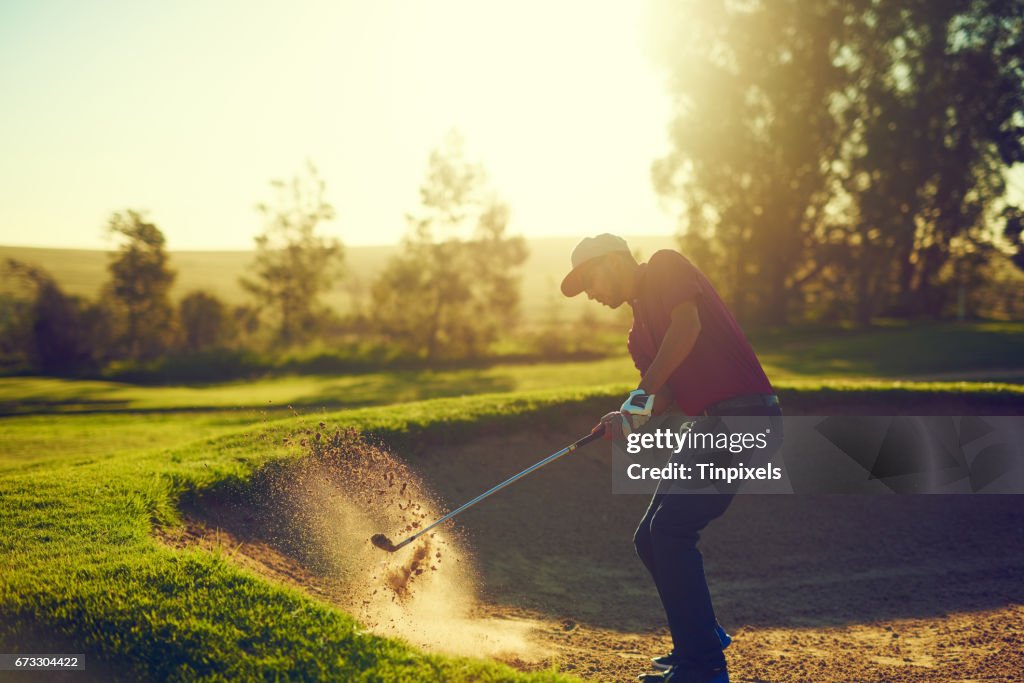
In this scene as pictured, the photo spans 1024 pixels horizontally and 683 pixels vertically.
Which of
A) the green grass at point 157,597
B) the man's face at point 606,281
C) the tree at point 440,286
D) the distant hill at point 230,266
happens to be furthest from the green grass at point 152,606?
the distant hill at point 230,266

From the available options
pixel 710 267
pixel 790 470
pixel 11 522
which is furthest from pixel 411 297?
pixel 11 522

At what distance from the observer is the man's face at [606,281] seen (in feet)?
15.4

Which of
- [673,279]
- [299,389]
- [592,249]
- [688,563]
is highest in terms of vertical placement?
[592,249]

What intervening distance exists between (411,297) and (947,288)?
27864mm

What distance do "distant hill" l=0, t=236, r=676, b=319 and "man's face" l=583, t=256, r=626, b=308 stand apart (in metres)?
39.3

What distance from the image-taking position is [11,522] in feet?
19.0

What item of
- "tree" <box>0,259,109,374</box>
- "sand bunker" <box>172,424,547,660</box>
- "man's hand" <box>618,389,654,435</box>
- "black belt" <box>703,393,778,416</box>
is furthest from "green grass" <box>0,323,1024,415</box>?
"man's hand" <box>618,389,654,435</box>

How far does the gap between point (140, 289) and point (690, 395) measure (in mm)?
31436

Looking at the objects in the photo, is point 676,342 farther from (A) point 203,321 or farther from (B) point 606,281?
(A) point 203,321

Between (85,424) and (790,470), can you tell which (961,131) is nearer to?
(790,470)

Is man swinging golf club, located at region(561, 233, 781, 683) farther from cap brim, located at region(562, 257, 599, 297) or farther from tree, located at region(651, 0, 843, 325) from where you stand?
tree, located at region(651, 0, 843, 325)

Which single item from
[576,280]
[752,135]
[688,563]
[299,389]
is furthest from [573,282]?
[752,135]

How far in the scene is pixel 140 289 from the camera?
3130 cm

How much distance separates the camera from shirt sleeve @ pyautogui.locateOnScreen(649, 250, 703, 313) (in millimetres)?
4355
